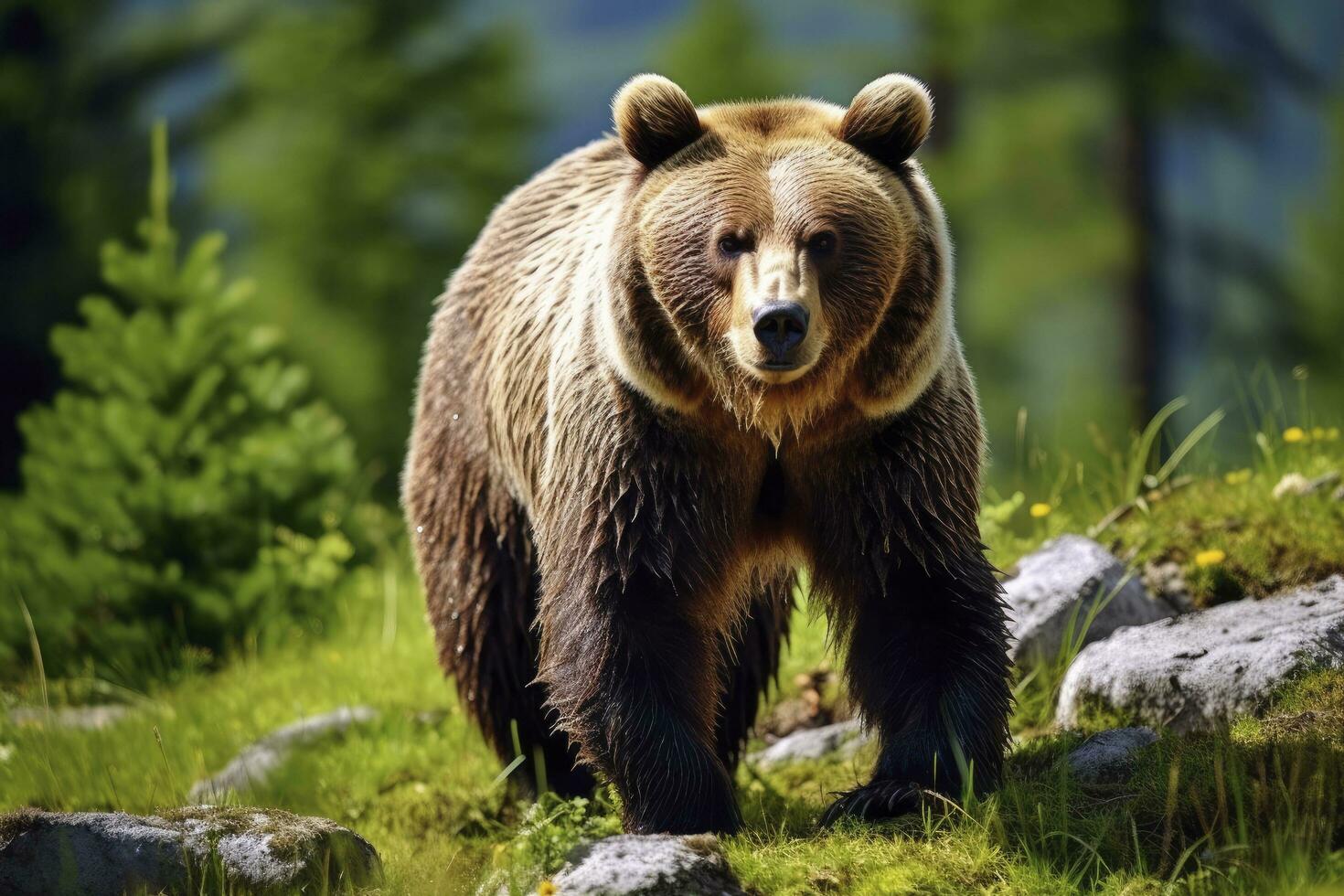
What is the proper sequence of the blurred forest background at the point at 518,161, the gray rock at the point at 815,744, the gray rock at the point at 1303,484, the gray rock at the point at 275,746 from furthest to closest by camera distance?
the blurred forest background at the point at 518,161 → the gray rock at the point at 275,746 → the gray rock at the point at 1303,484 → the gray rock at the point at 815,744

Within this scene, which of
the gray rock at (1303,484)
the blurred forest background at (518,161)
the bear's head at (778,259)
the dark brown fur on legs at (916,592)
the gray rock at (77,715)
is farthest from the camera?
the blurred forest background at (518,161)

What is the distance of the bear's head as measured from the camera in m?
4.04

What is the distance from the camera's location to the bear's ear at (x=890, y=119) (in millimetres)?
4332

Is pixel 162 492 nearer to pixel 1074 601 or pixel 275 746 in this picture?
pixel 275 746

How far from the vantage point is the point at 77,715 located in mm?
7582

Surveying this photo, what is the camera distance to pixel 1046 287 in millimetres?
16875

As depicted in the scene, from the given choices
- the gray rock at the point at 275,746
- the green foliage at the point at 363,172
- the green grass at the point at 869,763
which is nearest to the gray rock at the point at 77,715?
the green grass at the point at 869,763

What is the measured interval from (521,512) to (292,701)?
2263mm

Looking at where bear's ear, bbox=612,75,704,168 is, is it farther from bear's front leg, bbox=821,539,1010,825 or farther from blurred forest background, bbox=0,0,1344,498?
blurred forest background, bbox=0,0,1344,498

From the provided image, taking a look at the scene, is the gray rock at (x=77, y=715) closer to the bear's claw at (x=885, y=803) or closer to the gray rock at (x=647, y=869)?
the gray rock at (x=647, y=869)

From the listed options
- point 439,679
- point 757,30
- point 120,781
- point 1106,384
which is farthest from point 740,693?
point 757,30

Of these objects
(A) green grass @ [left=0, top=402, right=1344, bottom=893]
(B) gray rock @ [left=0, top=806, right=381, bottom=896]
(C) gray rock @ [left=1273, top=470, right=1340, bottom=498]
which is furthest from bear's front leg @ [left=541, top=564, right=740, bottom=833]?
(C) gray rock @ [left=1273, top=470, right=1340, bottom=498]

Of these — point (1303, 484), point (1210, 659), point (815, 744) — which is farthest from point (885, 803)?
point (1303, 484)

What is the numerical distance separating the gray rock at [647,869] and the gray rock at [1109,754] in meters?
1.15
